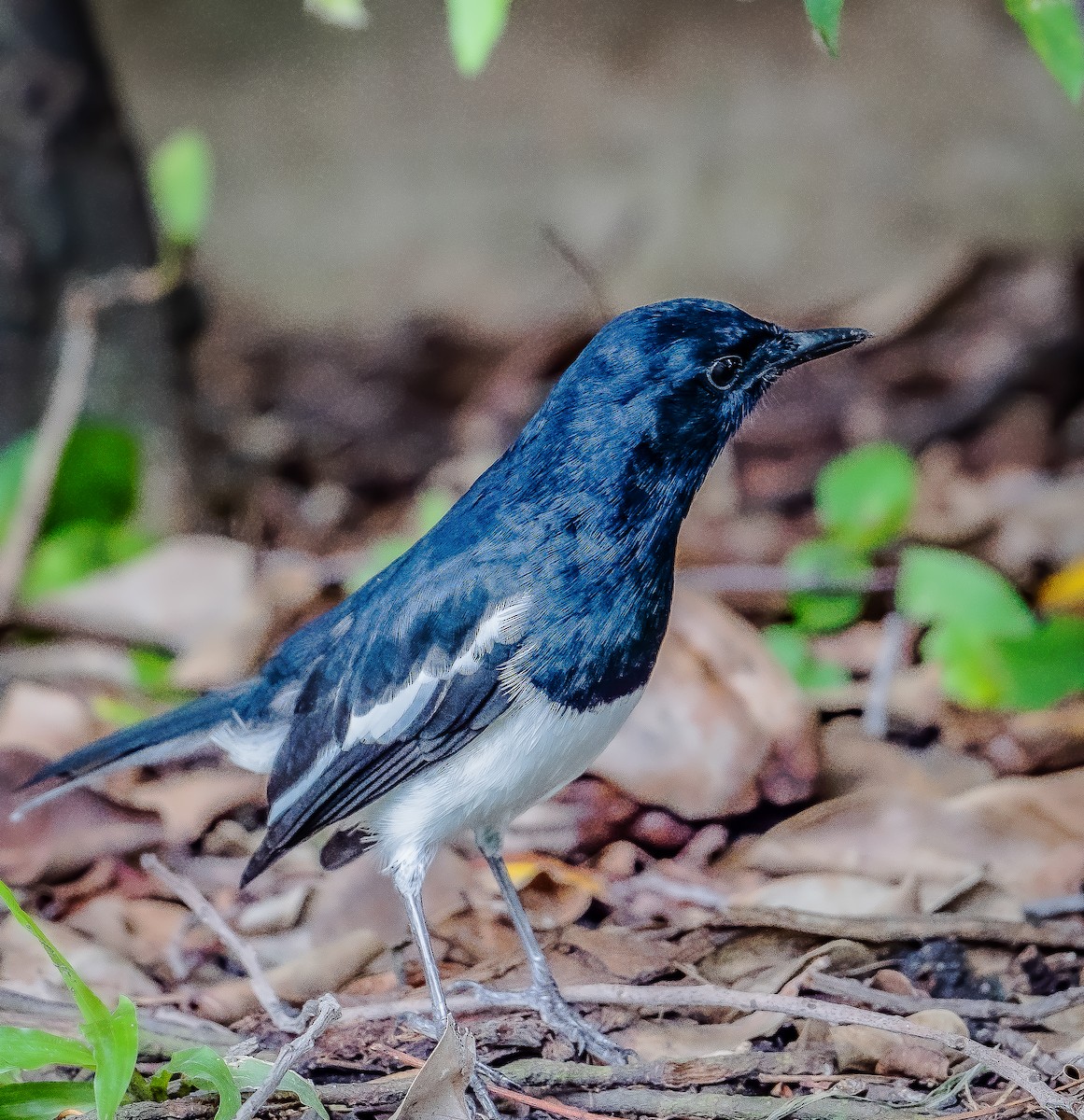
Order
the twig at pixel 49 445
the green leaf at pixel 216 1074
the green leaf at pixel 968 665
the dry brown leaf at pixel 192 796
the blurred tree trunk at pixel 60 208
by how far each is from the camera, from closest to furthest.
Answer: the green leaf at pixel 216 1074
the dry brown leaf at pixel 192 796
the green leaf at pixel 968 665
the twig at pixel 49 445
the blurred tree trunk at pixel 60 208

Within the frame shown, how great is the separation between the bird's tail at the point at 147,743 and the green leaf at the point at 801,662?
1785 mm

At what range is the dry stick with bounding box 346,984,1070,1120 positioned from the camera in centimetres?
286

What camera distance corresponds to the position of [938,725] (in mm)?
4574

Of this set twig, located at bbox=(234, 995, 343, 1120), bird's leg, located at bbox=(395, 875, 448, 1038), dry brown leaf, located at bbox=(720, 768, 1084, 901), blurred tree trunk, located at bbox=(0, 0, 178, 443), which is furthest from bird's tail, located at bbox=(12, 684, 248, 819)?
blurred tree trunk, located at bbox=(0, 0, 178, 443)

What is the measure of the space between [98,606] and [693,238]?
4.31 metres

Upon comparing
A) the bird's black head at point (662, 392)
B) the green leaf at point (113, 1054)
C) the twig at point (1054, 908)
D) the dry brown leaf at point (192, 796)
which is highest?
the bird's black head at point (662, 392)

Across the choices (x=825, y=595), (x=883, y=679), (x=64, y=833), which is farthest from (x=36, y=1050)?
(x=825, y=595)

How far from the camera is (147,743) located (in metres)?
3.77

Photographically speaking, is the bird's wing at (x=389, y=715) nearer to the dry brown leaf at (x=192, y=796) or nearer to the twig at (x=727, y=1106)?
the twig at (x=727, y=1106)

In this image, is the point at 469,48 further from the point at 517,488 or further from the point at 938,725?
the point at 938,725

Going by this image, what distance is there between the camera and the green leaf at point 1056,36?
2.85 m

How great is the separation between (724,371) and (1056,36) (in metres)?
0.94

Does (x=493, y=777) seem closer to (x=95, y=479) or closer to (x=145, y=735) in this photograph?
(x=145, y=735)

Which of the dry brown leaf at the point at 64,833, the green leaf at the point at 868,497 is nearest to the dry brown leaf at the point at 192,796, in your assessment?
the dry brown leaf at the point at 64,833
